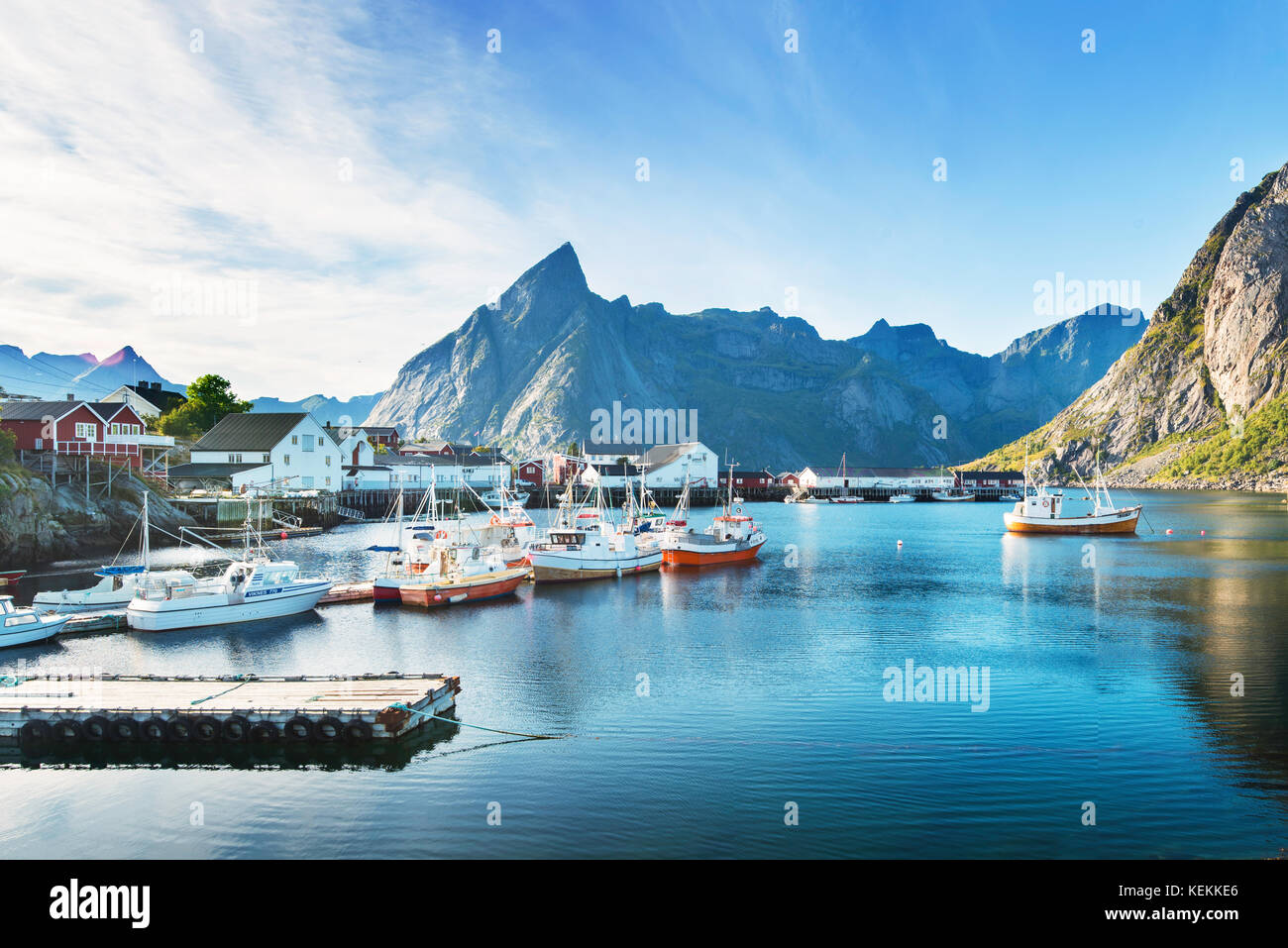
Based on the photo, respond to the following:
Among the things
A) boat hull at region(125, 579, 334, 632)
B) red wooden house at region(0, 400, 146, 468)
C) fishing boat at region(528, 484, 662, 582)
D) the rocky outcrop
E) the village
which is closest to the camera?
boat hull at region(125, 579, 334, 632)

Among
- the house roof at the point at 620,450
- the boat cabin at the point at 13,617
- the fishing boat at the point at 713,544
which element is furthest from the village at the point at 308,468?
the boat cabin at the point at 13,617

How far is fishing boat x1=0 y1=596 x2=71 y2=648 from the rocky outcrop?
23896 mm

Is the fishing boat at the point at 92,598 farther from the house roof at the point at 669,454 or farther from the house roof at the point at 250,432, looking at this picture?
the house roof at the point at 669,454

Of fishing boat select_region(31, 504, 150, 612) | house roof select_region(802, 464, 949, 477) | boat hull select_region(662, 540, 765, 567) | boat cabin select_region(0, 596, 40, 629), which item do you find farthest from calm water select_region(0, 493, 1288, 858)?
house roof select_region(802, 464, 949, 477)

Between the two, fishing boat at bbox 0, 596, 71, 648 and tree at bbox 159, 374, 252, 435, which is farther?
tree at bbox 159, 374, 252, 435

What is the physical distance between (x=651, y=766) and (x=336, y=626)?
21.1 meters

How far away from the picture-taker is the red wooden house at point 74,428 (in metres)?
60.9

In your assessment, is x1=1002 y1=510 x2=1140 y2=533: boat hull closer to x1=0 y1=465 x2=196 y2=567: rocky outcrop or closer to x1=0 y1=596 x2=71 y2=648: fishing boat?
x1=0 y1=465 x2=196 y2=567: rocky outcrop

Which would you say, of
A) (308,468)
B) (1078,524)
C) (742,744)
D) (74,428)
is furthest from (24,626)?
(1078,524)

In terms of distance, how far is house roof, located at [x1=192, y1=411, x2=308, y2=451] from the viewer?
83625 mm

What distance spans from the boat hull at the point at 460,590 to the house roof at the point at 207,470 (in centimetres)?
5046
